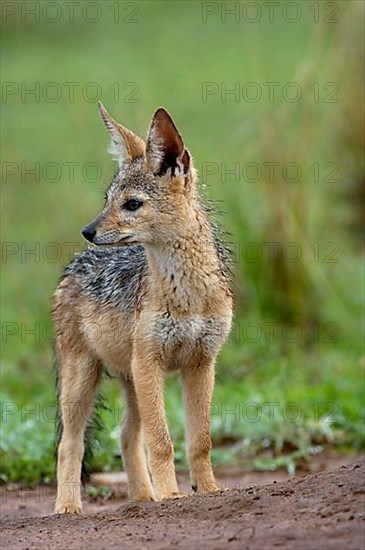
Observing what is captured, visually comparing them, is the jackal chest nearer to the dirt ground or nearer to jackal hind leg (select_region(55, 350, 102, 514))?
jackal hind leg (select_region(55, 350, 102, 514))

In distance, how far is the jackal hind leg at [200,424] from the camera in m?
7.37

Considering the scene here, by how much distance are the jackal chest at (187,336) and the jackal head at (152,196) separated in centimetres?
49

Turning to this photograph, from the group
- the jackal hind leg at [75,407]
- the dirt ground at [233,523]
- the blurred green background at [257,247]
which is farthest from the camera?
the blurred green background at [257,247]

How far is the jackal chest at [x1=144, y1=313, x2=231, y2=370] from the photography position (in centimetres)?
714

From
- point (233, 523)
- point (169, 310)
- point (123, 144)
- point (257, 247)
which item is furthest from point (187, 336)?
point (257, 247)

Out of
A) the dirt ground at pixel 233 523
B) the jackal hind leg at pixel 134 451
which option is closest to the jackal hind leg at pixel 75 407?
the jackal hind leg at pixel 134 451

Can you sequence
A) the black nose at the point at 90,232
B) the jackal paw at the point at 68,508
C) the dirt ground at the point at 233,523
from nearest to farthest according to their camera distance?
the dirt ground at the point at 233,523
the black nose at the point at 90,232
the jackal paw at the point at 68,508

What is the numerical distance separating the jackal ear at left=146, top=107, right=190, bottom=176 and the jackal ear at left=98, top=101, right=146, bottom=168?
0.20 metres

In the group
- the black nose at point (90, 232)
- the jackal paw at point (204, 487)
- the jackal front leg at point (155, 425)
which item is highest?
the black nose at point (90, 232)

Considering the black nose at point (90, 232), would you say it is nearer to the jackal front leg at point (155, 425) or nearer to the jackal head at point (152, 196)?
the jackal head at point (152, 196)

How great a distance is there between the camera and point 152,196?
7125 millimetres

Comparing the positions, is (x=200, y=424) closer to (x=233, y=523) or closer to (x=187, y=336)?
(x=187, y=336)

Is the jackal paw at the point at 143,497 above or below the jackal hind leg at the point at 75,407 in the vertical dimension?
below

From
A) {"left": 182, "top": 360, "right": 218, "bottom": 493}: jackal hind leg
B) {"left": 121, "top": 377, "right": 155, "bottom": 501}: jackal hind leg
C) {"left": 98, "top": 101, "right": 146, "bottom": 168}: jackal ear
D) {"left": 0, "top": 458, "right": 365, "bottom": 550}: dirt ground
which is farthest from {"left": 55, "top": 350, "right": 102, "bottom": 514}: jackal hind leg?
{"left": 98, "top": 101, "right": 146, "bottom": 168}: jackal ear
